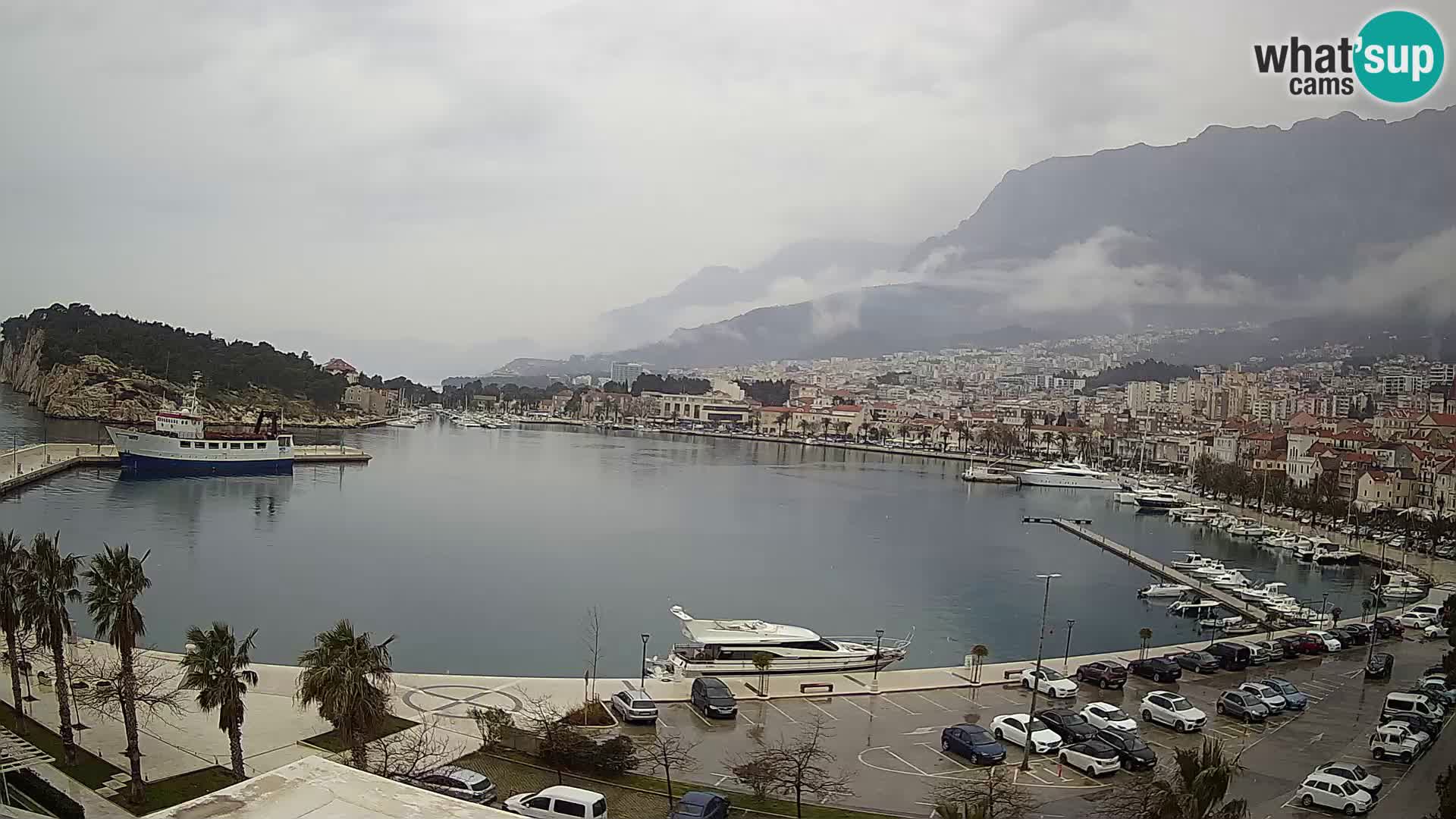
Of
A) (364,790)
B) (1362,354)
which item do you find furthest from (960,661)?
(1362,354)

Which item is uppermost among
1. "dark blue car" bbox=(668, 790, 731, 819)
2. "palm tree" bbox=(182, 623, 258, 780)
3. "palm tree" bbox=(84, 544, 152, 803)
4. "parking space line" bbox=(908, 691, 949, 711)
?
"palm tree" bbox=(84, 544, 152, 803)

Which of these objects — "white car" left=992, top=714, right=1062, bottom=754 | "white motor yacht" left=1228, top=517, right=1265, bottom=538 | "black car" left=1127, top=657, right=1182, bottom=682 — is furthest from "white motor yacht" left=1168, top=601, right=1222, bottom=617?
"white motor yacht" left=1228, top=517, right=1265, bottom=538

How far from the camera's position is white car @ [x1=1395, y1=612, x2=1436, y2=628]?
13776 millimetres

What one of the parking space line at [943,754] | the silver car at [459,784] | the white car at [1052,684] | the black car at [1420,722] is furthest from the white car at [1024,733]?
the silver car at [459,784]

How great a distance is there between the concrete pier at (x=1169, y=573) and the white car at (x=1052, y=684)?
6.30 metres

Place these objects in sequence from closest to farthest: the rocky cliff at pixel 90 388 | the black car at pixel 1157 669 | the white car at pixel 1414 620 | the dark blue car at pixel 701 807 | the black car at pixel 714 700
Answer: the dark blue car at pixel 701 807
the black car at pixel 714 700
the black car at pixel 1157 669
the white car at pixel 1414 620
the rocky cliff at pixel 90 388

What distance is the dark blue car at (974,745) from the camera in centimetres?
747

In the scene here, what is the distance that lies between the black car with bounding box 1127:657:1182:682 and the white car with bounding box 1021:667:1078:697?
38.0 inches

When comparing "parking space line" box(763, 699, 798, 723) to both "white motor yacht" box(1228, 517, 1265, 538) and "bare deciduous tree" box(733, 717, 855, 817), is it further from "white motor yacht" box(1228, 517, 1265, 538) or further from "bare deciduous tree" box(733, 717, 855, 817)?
"white motor yacht" box(1228, 517, 1265, 538)

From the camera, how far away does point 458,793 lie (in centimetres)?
612

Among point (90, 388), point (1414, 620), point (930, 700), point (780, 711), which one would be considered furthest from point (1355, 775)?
point (90, 388)

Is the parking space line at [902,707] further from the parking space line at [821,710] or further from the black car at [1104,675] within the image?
the black car at [1104,675]

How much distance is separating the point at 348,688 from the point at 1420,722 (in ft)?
29.1

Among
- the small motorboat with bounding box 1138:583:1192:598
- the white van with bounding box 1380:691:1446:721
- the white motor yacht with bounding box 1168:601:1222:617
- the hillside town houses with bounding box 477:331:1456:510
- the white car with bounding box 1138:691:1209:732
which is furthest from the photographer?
the hillside town houses with bounding box 477:331:1456:510
